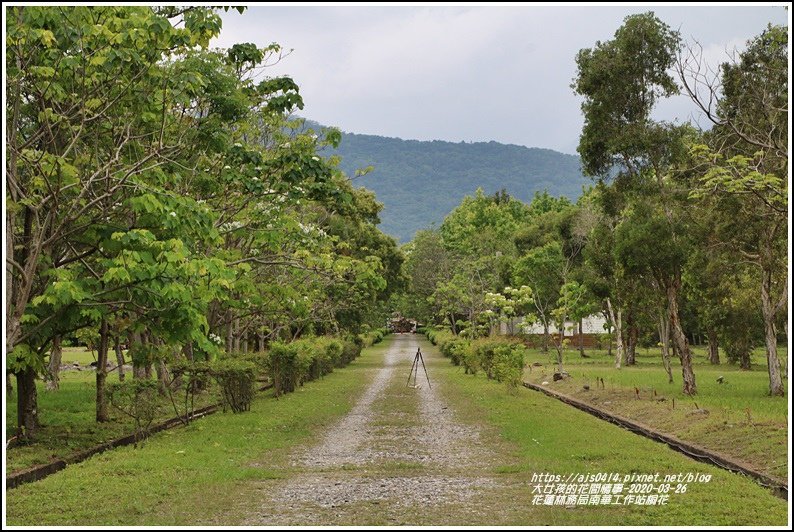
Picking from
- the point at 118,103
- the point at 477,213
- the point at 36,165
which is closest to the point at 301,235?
the point at 118,103

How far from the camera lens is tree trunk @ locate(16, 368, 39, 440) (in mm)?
13766

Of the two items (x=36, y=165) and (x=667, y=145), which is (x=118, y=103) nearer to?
(x=36, y=165)

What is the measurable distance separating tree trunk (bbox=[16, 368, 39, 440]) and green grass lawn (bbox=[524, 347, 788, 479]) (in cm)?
1013

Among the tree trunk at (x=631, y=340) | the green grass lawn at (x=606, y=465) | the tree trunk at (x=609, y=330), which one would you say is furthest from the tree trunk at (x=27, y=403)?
the tree trunk at (x=609, y=330)

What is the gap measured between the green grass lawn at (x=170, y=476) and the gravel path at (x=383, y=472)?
0.51 m

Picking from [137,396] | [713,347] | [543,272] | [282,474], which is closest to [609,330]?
[713,347]

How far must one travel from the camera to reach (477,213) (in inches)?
3071

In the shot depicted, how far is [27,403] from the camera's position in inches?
554

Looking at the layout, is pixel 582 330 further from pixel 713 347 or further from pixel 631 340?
pixel 631 340

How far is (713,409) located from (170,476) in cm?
1087

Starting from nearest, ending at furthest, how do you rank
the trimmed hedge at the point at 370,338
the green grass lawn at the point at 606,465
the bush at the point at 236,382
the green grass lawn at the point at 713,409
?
the green grass lawn at the point at 606,465 < the green grass lawn at the point at 713,409 < the bush at the point at 236,382 < the trimmed hedge at the point at 370,338

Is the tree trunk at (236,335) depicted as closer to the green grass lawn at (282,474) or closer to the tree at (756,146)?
the green grass lawn at (282,474)

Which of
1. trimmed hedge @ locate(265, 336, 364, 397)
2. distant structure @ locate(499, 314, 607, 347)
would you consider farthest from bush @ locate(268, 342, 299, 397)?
distant structure @ locate(499, 314, 607, 347)

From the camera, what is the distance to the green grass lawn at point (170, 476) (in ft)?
27.6
